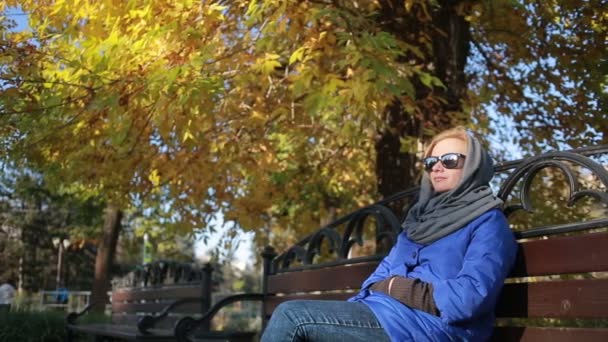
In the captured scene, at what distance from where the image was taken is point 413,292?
292 cm

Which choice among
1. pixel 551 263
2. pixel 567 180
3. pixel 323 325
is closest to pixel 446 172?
pixel 567 180

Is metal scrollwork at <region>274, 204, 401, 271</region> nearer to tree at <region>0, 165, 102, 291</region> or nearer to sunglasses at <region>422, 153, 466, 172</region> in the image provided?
sunglasses at <region>422, 153, 466, 172</region>

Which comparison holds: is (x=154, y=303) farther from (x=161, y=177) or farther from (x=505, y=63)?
(x=505, y=63)

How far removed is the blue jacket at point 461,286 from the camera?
277 cm

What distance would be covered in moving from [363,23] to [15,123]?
120 inches

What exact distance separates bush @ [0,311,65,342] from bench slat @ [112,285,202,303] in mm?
872

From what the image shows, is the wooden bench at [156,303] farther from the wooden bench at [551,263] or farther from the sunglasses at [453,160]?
the sunglasses at [453,160]

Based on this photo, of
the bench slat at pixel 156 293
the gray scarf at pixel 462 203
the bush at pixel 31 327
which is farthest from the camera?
the bush at pixel 31 327

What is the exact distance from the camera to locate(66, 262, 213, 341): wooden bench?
6.01 m

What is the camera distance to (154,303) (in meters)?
7.91

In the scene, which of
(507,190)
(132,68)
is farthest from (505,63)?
(507,190)

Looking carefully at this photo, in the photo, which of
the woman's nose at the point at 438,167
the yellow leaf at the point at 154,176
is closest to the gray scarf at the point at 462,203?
the woman's nose at the point at 438,167

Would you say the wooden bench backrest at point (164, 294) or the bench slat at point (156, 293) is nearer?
the wooden bench backrest at point (164, 294)

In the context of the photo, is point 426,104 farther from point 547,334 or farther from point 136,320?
point 547,334
